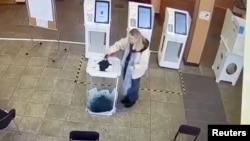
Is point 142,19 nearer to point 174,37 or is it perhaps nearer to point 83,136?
point 174,37

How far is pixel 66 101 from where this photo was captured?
548 cm

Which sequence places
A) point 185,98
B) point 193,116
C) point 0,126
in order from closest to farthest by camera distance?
point 0,126 < point 193,116 < point 185,98

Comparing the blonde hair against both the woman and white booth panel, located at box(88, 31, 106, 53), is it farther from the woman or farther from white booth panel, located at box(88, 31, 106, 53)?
white booth panel, located at box(88, 31, 106, 53)

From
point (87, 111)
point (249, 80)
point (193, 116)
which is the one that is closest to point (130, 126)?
point (87, 111)

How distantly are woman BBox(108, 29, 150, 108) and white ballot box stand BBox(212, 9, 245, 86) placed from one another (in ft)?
6.27

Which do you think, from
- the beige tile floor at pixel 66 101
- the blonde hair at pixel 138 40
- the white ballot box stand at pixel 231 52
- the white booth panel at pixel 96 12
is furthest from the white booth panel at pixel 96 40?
the white ballot box stand at pixel 231 52

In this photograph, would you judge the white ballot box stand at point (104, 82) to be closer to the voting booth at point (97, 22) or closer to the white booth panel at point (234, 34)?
the voting booth at point (97, 22)

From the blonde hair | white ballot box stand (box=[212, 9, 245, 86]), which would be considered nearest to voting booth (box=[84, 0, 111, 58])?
the blonde hair

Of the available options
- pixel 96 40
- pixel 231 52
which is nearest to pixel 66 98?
pixel 96 40

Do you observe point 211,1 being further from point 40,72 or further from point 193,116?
point 40,72

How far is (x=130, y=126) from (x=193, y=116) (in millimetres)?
1222

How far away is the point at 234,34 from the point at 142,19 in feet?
5.83

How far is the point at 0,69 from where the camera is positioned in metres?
6.01

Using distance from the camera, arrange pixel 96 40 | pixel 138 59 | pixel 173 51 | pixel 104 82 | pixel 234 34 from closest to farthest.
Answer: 1. pixel 138 59
2. pixel 104 82
3. pixel 234 34
4. pixel 96 40
5. pixel 173 51
